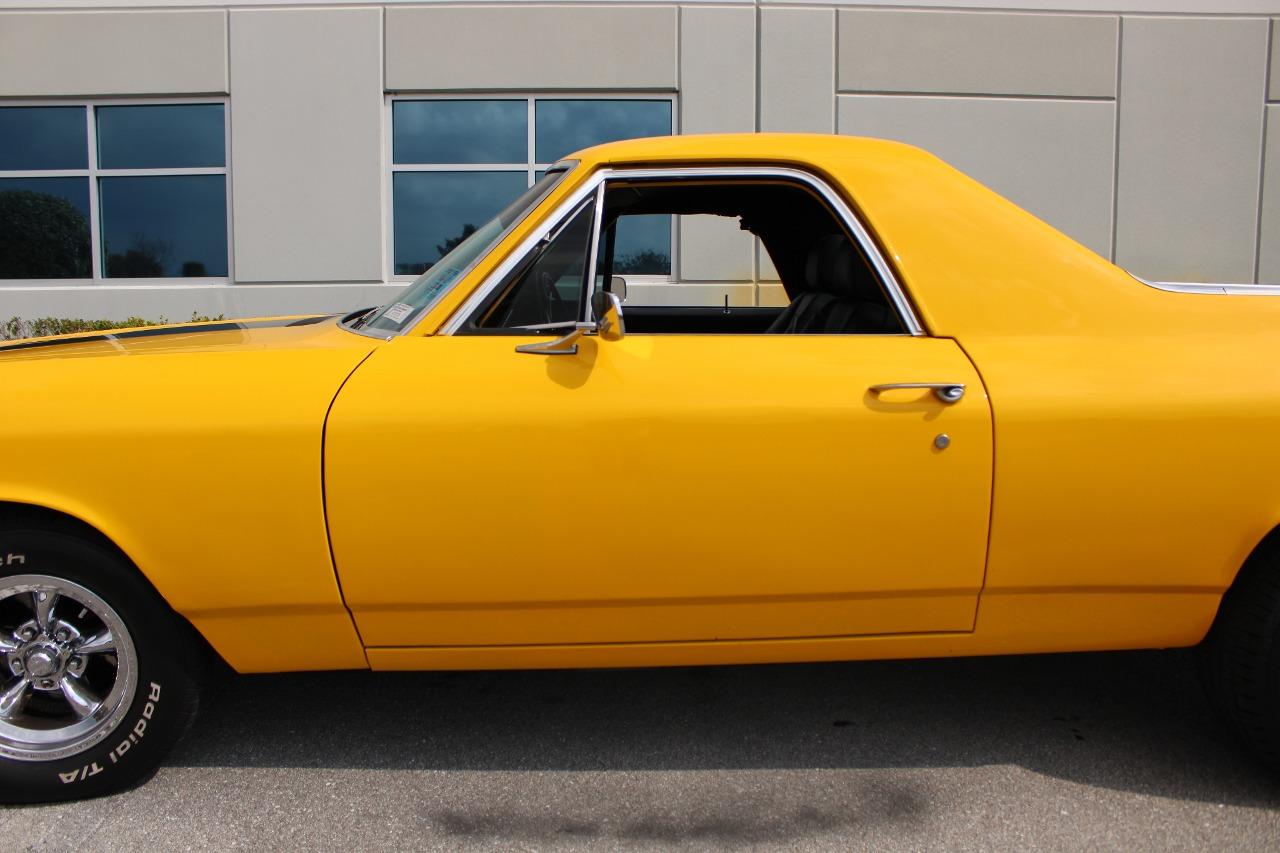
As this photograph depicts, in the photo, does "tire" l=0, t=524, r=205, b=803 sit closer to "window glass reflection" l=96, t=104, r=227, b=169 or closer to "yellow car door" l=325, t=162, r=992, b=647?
"yellow car door" l=325, t=162, r=992, b=647

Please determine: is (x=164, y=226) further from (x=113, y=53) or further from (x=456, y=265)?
(x=456, y=265)

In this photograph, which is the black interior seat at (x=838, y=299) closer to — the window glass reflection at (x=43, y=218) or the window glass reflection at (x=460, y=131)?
the window glass reflection at (x=460, y=131)

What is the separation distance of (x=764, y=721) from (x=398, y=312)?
162cm

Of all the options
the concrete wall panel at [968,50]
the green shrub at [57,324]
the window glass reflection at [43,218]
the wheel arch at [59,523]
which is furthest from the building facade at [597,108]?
the wheel arch at [59,523]

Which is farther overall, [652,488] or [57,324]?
[57,324]

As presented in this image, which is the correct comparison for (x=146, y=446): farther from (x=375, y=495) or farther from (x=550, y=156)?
(x=550, y=156)

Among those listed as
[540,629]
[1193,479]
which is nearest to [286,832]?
[540,629]

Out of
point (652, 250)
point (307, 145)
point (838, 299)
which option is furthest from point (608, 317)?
point (307, 145)

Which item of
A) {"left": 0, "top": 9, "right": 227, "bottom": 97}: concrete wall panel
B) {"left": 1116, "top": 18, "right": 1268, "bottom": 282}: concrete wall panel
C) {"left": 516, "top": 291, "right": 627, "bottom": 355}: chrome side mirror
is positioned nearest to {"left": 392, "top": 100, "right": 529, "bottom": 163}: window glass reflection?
{"left": 0, "top": 9, "right": 227, "bottom": 97}: concrete wall panel

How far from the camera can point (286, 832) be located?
7.60 ft

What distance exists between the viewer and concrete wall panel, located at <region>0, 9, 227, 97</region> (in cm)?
876

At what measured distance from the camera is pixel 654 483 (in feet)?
7.46

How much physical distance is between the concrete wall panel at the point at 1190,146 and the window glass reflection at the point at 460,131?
566 centimetres

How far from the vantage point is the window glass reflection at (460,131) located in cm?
895
